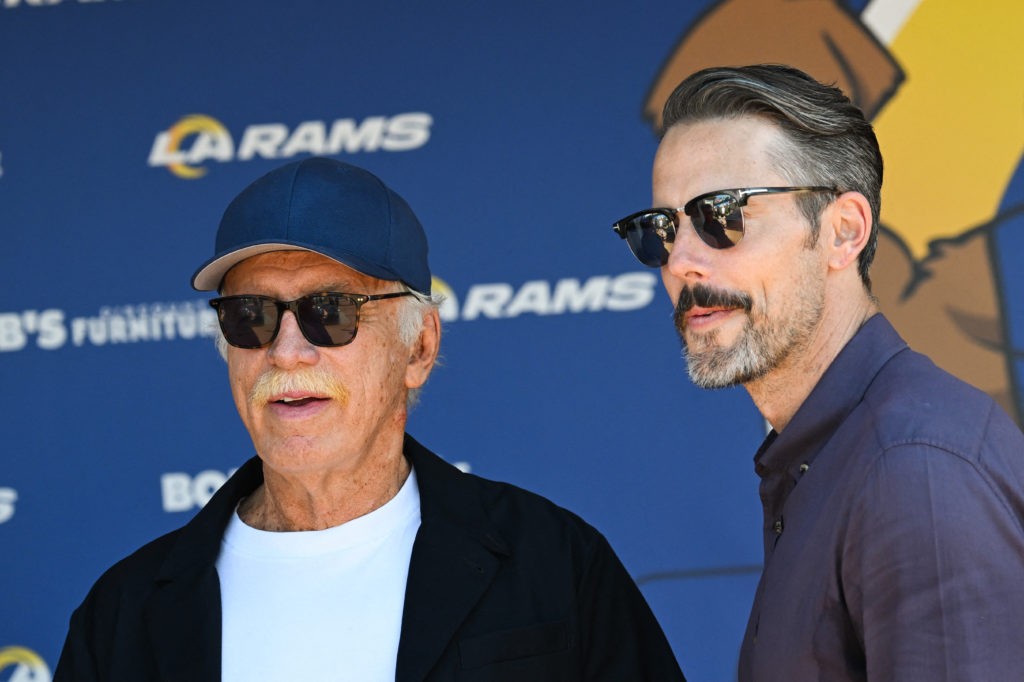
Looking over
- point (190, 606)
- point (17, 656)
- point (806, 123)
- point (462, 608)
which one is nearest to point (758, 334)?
point (806, 123)

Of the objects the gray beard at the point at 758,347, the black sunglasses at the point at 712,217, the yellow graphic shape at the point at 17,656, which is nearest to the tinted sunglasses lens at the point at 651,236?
the black sunglasses at the point at 712,217

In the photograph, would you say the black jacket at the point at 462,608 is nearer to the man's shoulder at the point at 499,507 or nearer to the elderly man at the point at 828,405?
the man's shoulder at the point at 499,507

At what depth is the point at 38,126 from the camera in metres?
3.12

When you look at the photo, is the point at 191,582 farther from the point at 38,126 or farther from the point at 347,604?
the point at 38,126

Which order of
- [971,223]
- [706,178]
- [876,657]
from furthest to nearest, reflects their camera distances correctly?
[971,223]
[706,178]
[876,657]

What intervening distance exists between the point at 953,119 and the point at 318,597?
1.89 metres

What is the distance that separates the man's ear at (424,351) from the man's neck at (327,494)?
0.44 ft

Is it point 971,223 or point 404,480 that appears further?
point 971,223

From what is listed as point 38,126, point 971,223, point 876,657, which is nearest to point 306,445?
point 876,657

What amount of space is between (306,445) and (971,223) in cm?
175

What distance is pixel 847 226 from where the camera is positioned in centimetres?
176

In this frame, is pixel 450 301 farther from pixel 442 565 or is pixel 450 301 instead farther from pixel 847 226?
pixel 847 226

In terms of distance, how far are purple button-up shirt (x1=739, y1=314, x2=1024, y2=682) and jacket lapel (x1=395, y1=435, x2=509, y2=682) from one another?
20.0 inches

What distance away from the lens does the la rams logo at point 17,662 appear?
306 cm
